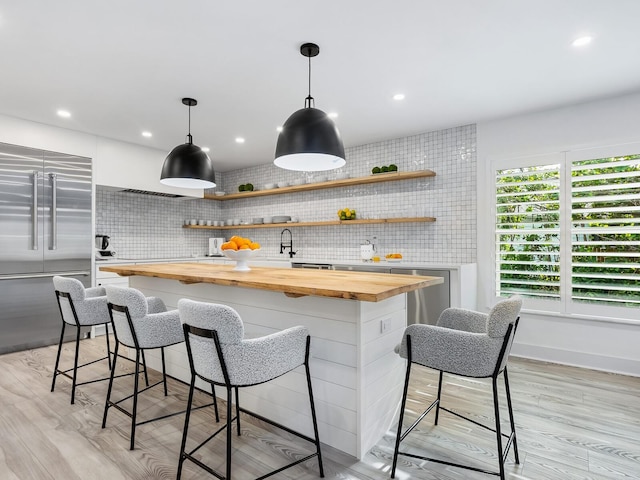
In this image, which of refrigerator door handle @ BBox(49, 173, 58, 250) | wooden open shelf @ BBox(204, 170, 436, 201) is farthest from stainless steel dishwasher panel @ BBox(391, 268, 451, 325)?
refrigerator door handle @ BBox(49, 173, 58, 250)

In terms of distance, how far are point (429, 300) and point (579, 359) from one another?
4.73 ft

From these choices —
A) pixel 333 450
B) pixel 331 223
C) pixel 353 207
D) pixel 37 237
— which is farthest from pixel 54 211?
pixel 333 450

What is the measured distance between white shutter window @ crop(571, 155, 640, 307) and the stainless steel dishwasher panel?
1.17 m

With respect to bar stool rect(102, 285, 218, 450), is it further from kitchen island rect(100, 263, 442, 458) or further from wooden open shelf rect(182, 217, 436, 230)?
wooden open shelf rect(182, 217, 436, 230)

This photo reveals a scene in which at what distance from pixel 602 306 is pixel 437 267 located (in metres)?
1.48

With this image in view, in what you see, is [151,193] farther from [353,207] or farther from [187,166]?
[353,207]

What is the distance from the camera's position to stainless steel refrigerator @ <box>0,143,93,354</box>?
3.74 metres

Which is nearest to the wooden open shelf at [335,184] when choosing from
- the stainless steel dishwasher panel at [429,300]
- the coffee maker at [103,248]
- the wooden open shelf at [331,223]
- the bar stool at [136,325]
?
the wooden open shelf at [331,223]

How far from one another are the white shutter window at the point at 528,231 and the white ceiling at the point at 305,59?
27.8 inches

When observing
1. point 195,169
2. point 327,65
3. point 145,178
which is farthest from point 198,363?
point 145,178

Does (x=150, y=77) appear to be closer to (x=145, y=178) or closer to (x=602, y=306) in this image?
(x=145, y=178)

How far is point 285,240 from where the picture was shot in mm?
5926

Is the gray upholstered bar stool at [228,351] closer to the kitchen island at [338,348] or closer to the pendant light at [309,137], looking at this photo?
the kitchen island at [338,348]

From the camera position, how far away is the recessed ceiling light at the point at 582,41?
2385mm
